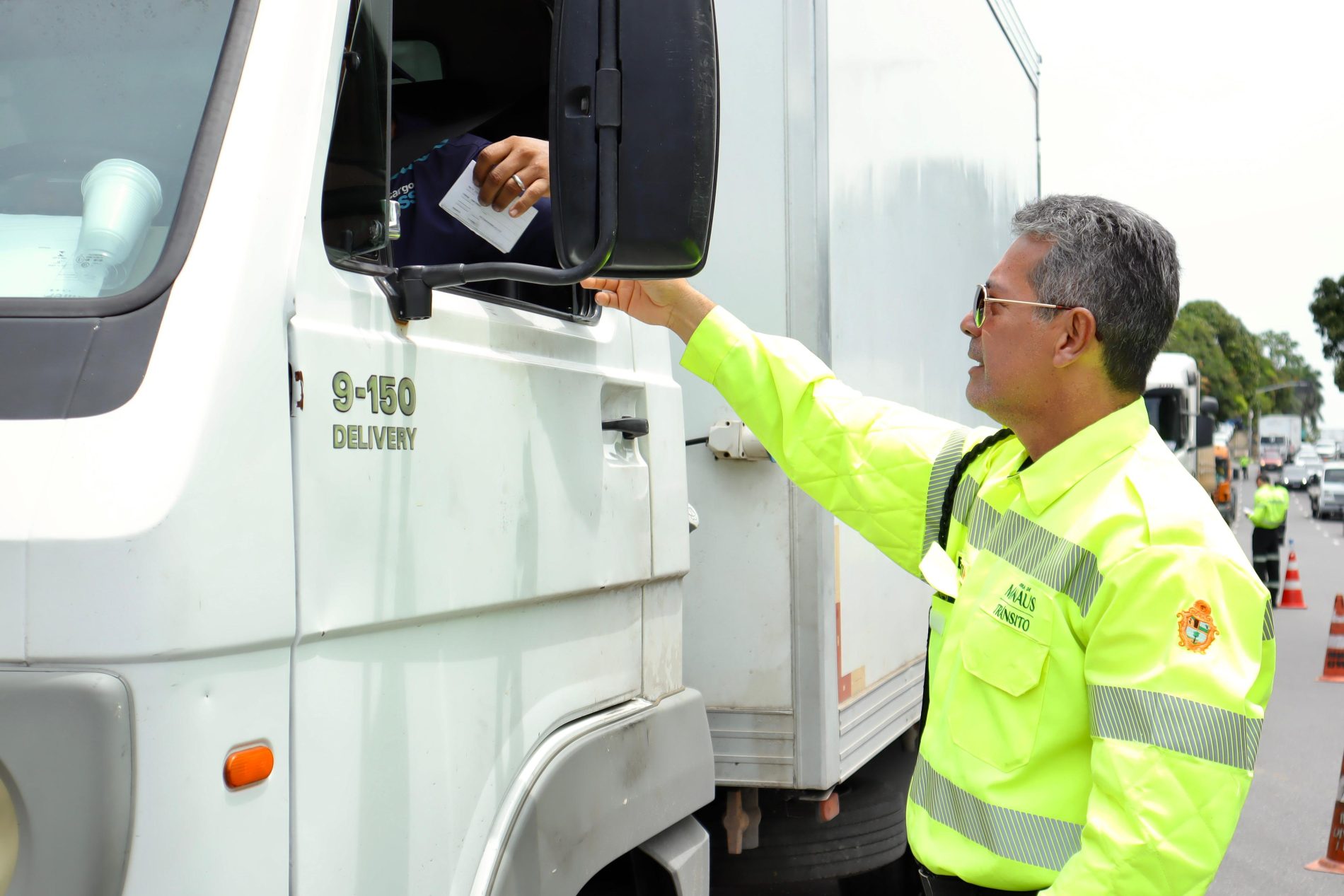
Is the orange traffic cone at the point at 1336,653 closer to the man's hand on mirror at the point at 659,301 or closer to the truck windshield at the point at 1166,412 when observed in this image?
the truck windshield at the point at 1166,412

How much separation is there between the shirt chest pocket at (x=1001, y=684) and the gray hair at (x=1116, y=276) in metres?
0.46

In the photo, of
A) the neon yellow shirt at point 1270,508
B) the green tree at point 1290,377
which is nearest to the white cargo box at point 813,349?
the neon yellow shirt at point 1270,508

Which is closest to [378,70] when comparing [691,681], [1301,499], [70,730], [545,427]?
[545,427]

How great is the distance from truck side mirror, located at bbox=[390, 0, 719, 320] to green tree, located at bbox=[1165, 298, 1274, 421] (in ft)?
214

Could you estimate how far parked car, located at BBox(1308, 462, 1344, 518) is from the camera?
3784 cm

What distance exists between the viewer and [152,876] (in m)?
1.23

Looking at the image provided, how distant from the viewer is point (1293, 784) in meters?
7.28

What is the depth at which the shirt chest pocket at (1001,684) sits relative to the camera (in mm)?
1804

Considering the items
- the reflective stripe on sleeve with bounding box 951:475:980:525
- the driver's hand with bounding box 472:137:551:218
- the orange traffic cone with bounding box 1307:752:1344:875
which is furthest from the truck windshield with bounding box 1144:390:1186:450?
the driver's hand with bounding box 472:137:551:218

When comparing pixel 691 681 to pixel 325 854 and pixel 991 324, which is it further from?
pixel 325 854

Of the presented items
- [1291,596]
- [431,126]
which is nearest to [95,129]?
[431,126]

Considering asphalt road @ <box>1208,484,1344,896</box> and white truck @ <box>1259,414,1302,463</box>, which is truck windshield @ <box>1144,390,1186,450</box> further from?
white truck @ <box>1259,414,1302,463</box>

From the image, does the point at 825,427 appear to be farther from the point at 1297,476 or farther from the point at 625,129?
the point at 1297,476

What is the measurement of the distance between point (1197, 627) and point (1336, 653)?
10.3 m
